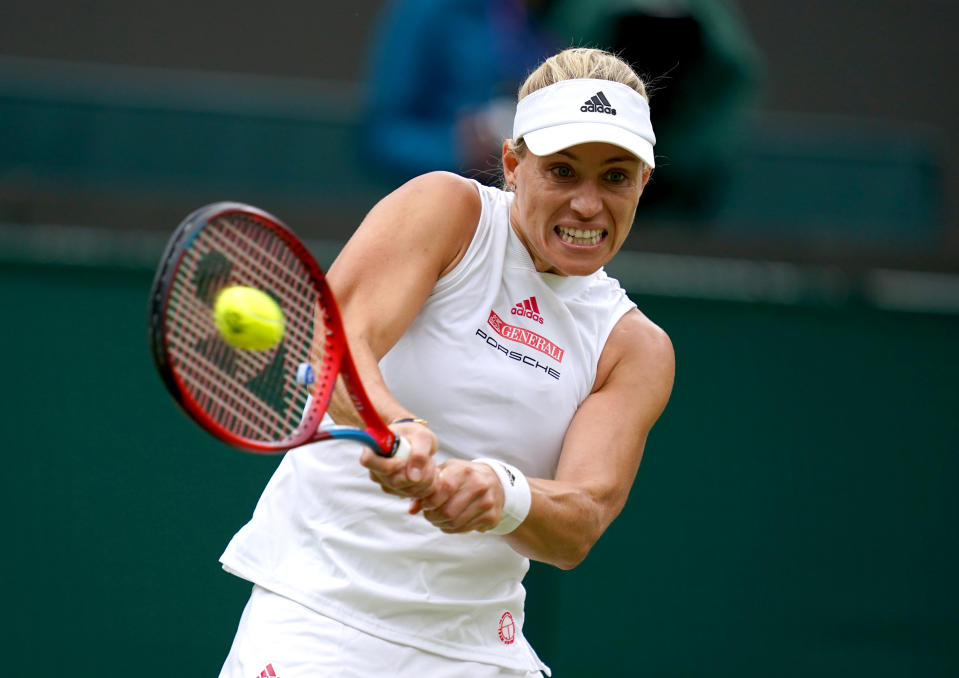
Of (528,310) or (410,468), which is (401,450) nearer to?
(410,468)

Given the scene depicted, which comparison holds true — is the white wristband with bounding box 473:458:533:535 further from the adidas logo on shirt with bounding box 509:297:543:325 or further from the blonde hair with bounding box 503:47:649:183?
the blonde hair with bounding box 503:47:649:183

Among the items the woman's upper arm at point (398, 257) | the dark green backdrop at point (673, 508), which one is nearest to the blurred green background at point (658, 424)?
the dark green backdrop at point (673, 508)

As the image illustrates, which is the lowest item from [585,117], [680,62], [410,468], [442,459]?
[410,468]

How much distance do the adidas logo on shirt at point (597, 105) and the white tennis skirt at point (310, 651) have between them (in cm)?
100

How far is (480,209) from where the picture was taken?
106 inches

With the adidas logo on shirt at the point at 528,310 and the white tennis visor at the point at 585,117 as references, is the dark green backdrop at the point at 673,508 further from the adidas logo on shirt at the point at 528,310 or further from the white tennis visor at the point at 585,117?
the white tennis visor at the point at 585,117

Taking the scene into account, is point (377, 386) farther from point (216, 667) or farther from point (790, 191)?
point (790, 191)

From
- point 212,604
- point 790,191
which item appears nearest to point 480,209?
point 212,604

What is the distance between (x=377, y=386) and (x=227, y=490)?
1950mm

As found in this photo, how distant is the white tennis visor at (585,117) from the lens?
2502mm

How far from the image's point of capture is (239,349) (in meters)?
2.30

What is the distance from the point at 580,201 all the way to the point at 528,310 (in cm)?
27

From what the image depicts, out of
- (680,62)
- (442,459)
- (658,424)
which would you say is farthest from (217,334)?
(658,424)

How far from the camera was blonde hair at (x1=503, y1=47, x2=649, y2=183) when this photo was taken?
263 centimetres
